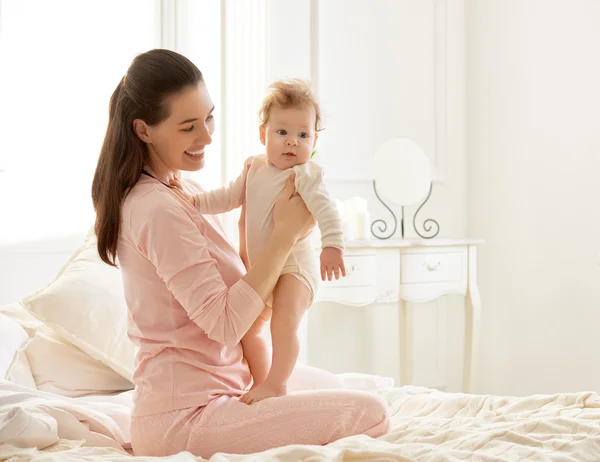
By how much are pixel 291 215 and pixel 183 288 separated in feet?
0.99

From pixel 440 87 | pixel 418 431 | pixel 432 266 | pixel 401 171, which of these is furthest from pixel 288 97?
pixel 440 87

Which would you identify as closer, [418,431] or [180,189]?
[418,431]

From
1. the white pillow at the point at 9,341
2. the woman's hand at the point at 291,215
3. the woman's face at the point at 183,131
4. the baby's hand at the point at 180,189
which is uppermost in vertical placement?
the woman's face at the point at 183,131

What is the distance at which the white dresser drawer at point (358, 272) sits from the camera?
11.0 feet

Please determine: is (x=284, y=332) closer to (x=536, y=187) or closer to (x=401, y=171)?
(x=401, y=171)

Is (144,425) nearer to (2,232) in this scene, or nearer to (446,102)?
(2,232)

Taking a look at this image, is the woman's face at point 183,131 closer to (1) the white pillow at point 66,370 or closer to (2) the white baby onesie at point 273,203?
(2) the white baby onesie at point 273,203

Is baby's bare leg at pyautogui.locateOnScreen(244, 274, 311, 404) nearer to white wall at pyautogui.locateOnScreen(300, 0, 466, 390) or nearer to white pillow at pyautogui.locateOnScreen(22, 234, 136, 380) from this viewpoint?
white pillow at pyautogui.locateOnScreen(22, 234, 136, 380)

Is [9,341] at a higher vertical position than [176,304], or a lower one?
lower

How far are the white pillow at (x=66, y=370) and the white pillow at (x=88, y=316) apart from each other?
4cm

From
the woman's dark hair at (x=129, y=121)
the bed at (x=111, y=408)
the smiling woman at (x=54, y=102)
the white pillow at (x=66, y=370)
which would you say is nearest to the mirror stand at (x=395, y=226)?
the smiling woman at (x=54, y=102)

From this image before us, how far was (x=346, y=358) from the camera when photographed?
4.13m

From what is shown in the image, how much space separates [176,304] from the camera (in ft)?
5.10

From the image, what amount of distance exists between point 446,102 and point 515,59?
45 cm
